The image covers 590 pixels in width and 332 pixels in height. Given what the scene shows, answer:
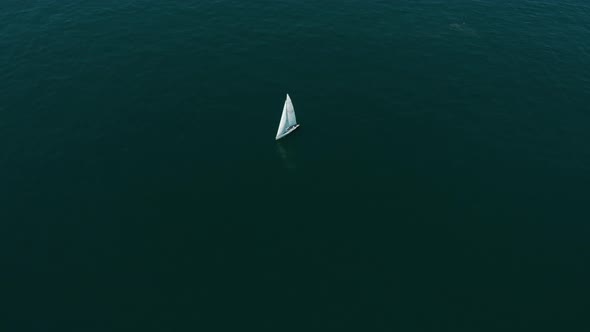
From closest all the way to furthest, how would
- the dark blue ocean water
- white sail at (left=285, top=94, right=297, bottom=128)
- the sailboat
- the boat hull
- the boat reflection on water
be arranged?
the dark blue ocean water → the boat reflection on water → white sail at (left=285, top=94, right=297, bottom=128) → the sailboat → the boat hull

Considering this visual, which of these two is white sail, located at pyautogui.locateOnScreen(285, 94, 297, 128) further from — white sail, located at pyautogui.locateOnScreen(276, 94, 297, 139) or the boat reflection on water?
the boat reflection on water

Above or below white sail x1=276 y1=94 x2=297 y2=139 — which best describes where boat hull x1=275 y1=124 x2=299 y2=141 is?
below

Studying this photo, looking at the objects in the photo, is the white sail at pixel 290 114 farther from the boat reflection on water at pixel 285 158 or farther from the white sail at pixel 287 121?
the boat reflection on water at pixel 285 158

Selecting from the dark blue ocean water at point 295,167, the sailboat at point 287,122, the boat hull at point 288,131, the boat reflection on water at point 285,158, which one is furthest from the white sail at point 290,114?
the boat reflection on water at point 285,158

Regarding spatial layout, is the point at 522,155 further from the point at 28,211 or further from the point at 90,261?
the point at 28,211

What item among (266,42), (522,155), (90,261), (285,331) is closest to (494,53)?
(522,155)

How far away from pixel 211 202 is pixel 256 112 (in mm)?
34870

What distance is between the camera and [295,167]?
365 ft

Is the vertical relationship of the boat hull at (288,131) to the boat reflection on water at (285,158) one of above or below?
above

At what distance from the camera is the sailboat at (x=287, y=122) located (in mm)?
113256

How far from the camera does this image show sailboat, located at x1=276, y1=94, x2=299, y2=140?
372 feet

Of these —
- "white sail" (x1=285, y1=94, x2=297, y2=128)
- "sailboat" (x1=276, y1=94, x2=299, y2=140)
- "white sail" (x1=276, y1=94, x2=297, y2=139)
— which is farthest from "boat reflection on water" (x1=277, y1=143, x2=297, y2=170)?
"white sail" (x1=285, y1=94, x2=297, y2=128)

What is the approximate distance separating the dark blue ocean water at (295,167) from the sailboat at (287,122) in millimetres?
3309

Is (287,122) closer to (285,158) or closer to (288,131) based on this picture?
(288,131)
